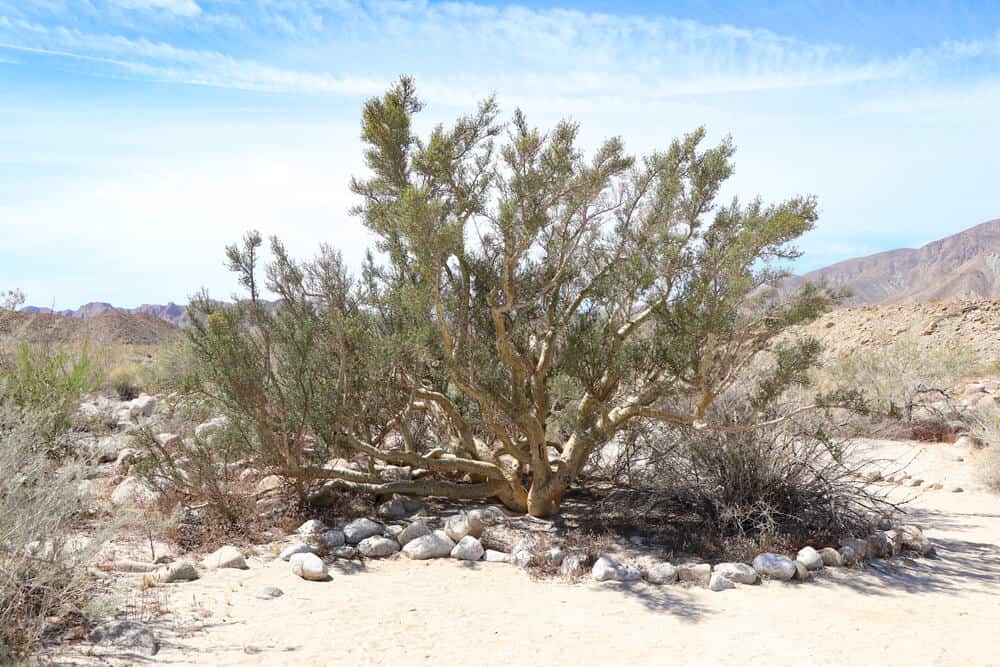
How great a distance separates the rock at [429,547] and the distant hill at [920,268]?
134 m

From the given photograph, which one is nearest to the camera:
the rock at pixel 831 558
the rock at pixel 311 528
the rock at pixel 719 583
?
the rock at pixel 719 583

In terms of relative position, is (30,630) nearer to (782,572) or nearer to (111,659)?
(111,659)

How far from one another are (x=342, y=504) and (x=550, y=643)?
401 cm

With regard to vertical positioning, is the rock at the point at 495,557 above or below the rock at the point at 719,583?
below

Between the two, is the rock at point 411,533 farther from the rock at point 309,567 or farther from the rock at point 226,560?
the rock at point 226,560

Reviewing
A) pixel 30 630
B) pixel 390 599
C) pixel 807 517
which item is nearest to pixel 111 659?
pixel 30 630

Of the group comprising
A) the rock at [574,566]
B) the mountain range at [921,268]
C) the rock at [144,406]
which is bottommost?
the rock at [574,566]

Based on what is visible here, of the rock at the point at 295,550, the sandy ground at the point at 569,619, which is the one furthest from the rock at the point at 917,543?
the rock at the point at 295,550

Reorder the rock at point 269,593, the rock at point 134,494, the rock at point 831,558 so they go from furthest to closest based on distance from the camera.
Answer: the rock at point 134,494 < the rock at point 831,558 < the rock at point 269,593

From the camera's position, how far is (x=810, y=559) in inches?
259

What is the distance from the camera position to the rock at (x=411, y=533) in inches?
291

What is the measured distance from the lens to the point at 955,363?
1980cm

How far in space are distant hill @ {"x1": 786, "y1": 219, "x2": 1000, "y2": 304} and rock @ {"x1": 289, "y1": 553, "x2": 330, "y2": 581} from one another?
135m

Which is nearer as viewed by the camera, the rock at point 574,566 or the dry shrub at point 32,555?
the dry shrub at point 32,555
